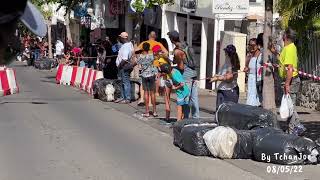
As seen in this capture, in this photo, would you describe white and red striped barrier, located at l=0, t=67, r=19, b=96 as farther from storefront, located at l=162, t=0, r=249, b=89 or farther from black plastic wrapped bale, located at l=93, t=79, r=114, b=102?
storefront, located at l=162, t=0, r=249, b=89

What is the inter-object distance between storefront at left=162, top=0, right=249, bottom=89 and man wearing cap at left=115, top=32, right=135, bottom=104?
3.22 metres

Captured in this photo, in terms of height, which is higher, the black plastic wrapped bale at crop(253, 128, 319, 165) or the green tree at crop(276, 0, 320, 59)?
the green tree at crop(276, 0, 320, 59)

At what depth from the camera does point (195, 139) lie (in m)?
8.43

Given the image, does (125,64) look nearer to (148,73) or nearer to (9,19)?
(148,73)

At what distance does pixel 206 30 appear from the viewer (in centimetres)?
2047

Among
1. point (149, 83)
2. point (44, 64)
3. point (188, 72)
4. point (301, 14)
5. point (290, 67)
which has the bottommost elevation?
point (44, 64)

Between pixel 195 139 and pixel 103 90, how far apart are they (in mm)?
7975

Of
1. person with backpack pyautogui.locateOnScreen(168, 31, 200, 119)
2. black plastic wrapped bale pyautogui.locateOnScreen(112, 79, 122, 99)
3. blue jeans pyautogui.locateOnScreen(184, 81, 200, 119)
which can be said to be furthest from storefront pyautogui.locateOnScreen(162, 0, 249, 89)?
blue jeans pyautogui.locateOnScreen(184, 81, 200, 119)

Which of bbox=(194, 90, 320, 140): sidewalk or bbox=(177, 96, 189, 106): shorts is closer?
bbox=(194, 90, 320, 140): sidewalk

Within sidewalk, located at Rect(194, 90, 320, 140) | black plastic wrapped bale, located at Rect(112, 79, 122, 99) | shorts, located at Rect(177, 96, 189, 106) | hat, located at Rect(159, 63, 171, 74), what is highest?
hat, located at Rect(159, 63, 171, 74)

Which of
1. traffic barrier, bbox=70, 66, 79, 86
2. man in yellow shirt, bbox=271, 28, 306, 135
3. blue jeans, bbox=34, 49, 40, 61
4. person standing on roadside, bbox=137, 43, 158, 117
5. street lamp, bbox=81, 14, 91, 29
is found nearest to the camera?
man in yellow shirt, bbox=271, 28, 306, 135

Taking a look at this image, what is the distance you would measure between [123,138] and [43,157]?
1999mm

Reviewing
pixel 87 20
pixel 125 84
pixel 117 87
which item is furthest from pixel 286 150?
pixel 87 20

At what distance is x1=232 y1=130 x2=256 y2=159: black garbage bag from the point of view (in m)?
8.05
